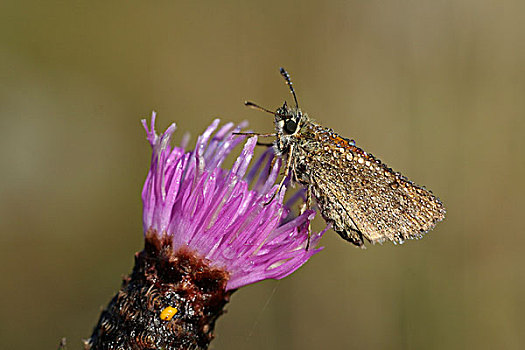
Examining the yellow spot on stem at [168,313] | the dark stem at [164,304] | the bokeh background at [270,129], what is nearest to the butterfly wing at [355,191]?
the dark stem at [164,304]

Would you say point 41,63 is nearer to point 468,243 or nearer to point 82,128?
point 82,128

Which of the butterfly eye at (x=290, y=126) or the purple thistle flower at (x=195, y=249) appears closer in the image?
the purple thistle flower at (x=195, y=249)

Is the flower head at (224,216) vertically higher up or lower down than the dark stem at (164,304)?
higher up

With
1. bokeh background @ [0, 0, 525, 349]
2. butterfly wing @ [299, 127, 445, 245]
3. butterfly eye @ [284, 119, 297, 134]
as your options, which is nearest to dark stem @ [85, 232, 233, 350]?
butterfly wing @ [299, 127, 445, 245]

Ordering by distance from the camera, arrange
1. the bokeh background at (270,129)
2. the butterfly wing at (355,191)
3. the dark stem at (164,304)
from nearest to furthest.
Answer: the dark stem at (164,304)
the butterfly wing at (355,191)
the bokeh background at (270,129)

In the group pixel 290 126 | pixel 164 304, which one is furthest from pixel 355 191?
pixel 164 304

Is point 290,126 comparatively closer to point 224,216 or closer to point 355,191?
point 355,191

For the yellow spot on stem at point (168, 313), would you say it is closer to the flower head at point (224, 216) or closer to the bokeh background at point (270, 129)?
the flower head at point (224, 216)
